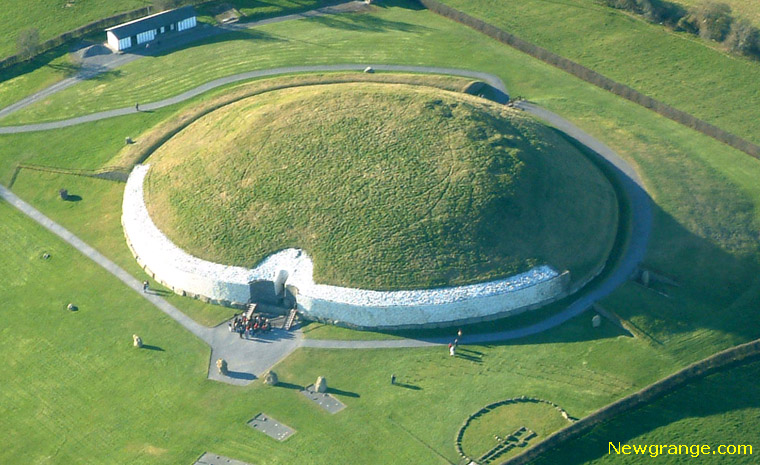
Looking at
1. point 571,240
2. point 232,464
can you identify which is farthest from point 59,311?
point 571,240

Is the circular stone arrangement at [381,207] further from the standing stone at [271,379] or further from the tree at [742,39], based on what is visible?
the tree at [742,39]

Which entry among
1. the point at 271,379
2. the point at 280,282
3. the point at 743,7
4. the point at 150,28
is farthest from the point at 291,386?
the point at 743,7

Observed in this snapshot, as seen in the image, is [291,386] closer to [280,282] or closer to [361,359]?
[361,359]

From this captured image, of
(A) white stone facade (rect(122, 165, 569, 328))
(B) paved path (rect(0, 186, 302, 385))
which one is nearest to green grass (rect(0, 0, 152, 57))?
(B) paved path (rect(0, 186, 302, 385))

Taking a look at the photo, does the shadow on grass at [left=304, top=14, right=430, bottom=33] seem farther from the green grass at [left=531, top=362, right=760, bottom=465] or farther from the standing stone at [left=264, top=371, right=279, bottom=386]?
the green grass at [left=531, top=362, right=760, bottom=465]

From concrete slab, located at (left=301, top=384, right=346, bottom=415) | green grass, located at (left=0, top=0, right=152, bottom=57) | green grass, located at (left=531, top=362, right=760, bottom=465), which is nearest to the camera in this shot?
green grass, located at (left=531, top=362, right=760, bottom=465)

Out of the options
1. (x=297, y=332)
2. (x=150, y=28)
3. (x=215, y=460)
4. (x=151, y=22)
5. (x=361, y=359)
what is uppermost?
(x=151, y=22)
